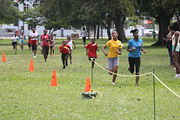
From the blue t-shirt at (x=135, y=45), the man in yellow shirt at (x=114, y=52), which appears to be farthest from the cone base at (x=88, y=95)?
the blue t-shirt at (x=135, y=45)

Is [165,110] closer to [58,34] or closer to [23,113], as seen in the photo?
[23,113]

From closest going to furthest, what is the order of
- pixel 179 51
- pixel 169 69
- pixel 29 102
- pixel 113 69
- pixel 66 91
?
1. pixel 29 102
2. pixel 66 91
3. pixel 113 69
4. pixel 179 51
5. pixel 169 69

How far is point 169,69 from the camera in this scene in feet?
59.5

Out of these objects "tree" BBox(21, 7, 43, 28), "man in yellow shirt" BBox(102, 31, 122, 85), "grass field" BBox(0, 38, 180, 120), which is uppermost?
"tree" BBox(21, 7, 43, 28)

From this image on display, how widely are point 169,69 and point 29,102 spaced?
31.7 feet

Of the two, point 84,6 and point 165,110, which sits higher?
point 84,6

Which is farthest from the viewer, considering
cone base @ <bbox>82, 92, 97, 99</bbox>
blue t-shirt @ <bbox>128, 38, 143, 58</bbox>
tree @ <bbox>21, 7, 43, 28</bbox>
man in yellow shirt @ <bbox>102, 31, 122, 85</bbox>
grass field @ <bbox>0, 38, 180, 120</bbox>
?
tree @ <bbox>21, 7, 43, 28</bbox>

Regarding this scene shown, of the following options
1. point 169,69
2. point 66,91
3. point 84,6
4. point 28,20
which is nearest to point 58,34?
point 28,20

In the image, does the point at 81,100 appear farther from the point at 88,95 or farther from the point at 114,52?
the point at 114,52

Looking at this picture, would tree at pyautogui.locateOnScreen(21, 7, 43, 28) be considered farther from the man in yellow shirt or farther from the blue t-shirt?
the blue t-shirt

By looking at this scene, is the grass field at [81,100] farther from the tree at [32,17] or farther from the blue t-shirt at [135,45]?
the tree at [32,17]

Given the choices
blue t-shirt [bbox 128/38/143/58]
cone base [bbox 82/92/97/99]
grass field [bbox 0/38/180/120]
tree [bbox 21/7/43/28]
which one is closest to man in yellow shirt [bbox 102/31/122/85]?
blue t-shirt [bbox 128/38/143/58]

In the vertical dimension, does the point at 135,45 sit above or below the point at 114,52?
above

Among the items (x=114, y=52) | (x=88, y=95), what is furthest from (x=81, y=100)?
(x=114, y=52)
